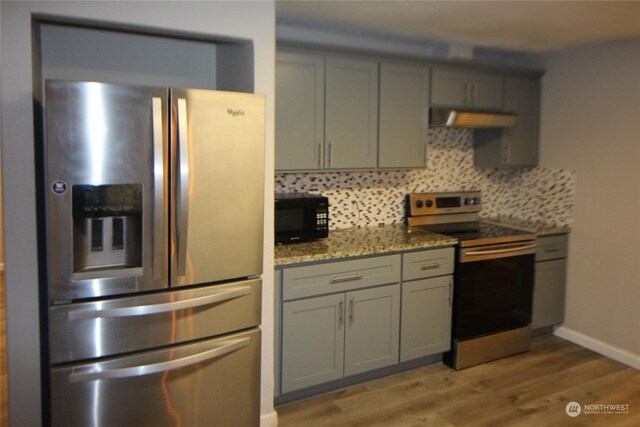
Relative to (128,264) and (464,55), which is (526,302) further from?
(128,264)

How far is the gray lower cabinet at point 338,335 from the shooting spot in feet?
9.41

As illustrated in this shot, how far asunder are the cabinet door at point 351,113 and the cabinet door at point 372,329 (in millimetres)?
853

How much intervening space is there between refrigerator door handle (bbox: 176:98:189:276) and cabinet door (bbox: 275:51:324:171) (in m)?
0.95

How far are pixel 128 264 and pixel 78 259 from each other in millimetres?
194

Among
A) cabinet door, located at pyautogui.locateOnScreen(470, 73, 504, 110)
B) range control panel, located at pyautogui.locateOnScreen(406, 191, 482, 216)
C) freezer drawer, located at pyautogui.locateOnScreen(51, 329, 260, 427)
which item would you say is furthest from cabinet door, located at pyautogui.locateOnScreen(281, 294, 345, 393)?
cabinet door, located at pyautogui.locateOnScreen(470, 73, 504, 110)

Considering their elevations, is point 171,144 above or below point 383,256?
above

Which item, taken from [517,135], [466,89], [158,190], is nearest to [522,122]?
[517,135]

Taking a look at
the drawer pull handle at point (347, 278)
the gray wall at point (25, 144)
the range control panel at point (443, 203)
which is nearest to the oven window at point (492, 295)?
the range control panel at point (443, 203)

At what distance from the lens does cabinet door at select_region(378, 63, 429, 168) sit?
3.38 metres

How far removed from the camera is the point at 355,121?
329 cm

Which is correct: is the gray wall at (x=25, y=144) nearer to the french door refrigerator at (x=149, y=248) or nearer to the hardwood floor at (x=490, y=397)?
the french door refrigerator at (x=149, y=248)

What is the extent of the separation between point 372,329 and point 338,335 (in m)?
0.25

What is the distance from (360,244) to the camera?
3.13 metres

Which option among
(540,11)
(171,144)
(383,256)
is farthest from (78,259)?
(540,11)
